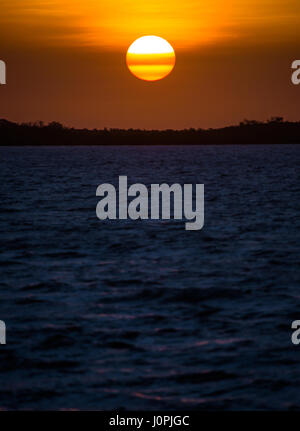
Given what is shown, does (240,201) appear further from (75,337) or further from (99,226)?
(75,337)

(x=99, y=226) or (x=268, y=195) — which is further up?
(x=268, y=195)

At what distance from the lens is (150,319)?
18.7 m

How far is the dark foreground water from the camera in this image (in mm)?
14031

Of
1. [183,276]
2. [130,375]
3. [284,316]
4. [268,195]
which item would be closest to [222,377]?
[130,375]

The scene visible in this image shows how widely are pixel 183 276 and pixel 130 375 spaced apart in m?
9.65

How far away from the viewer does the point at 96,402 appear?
13539 mm
